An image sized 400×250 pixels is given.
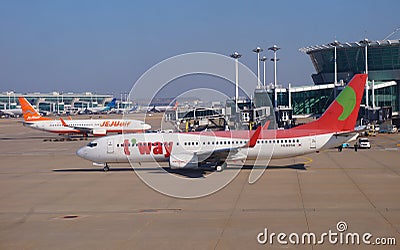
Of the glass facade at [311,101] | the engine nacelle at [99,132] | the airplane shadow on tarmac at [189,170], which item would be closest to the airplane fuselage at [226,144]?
the airplane shadow on tarmac at [189,170]

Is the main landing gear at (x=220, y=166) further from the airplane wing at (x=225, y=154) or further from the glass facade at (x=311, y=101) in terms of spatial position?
the glass facade at (x=311, y=101)

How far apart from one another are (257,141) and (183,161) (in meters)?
6.46

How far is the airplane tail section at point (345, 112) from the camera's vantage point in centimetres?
4022

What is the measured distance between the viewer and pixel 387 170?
39719mm

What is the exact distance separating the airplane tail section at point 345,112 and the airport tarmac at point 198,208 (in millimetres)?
3567

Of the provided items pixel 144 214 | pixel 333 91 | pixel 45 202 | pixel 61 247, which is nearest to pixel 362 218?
pixel 144 214

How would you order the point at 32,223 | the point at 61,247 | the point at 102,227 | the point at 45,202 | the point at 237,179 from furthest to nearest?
the point at 237,179
the point at 45,202
the point at 32,223
the point at 102,227
the point at 61,247

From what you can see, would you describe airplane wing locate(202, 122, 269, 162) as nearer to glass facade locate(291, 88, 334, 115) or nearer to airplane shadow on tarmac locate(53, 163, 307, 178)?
airplane shadow on tarmac locate(53, 163, 307, 178)

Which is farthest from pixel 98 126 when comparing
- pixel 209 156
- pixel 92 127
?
pixel 209 156

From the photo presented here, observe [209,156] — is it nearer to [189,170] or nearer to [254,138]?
[189,170]

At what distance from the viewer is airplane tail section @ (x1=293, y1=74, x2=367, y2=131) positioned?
1583 inches

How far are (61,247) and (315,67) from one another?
111353 mm

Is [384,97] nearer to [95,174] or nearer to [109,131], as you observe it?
[109,131]

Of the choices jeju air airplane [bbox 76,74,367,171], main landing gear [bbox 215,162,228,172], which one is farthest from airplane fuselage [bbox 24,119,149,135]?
main landing gear [bbox 215,162,228,172]
